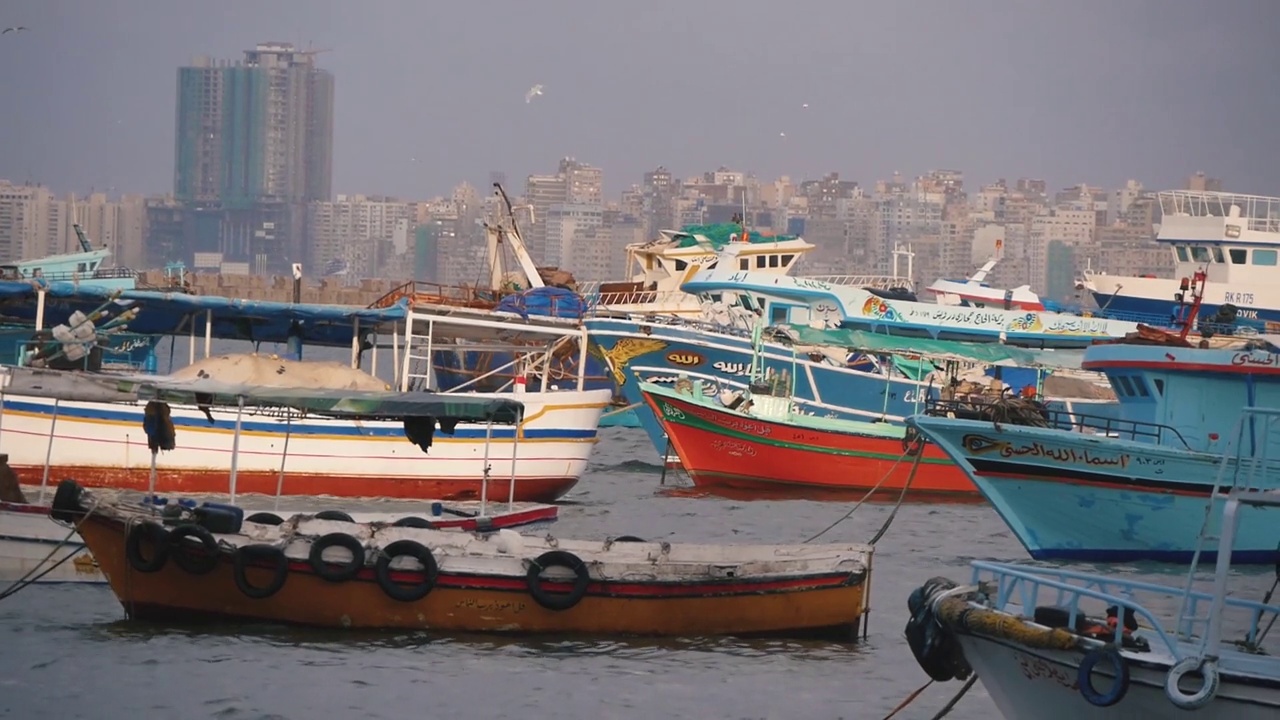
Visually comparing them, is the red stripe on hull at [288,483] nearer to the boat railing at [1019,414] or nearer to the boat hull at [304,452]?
the boat hull at [304,452]

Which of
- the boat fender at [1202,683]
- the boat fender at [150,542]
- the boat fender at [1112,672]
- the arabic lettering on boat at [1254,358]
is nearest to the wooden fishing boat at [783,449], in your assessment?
the arabic lettering on boat at [1254,358]

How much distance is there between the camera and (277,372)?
93.4 ft

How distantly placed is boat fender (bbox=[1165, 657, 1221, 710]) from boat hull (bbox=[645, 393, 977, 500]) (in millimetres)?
20792

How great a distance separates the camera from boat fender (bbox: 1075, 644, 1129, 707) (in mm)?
12742

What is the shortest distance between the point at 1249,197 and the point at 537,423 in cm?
2881

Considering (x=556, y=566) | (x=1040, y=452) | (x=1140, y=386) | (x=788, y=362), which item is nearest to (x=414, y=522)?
(x=556, y=566)

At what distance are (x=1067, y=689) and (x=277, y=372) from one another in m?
17.9

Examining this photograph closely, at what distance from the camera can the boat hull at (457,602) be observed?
18562 mm

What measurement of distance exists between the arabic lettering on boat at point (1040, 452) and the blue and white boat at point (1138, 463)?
0.5 inches

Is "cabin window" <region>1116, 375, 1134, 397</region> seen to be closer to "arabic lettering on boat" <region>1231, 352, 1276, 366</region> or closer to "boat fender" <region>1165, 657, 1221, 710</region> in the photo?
"arabic lettering on boat" <region>1231, 352, 1276, 366</region>

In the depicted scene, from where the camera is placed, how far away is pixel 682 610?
1880 cm

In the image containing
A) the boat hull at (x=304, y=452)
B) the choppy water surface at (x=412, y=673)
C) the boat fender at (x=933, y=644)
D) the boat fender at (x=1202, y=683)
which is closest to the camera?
the boat fender at (x=1202, y=683)

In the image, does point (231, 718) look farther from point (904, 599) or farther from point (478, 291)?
point (478, 291)

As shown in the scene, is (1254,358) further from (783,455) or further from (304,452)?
(304,452)
